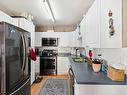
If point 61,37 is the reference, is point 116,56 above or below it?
below

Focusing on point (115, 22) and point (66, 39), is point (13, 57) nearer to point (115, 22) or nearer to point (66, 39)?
point (115, 22)

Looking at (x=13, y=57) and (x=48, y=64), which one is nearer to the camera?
(x=13, y=57)

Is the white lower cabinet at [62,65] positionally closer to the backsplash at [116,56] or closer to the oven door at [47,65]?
the oven door at [47,65]

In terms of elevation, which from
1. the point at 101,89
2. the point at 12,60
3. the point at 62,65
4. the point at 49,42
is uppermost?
the point at 49,42

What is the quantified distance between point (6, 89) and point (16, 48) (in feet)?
1.86

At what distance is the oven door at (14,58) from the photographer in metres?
1.79

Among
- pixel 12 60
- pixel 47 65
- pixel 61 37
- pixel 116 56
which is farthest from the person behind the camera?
pixel 61 37

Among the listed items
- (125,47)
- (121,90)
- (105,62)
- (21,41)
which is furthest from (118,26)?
(21,41)

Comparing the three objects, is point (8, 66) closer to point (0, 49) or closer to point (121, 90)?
point (0, 49)

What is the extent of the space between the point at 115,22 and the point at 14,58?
58.3 inches

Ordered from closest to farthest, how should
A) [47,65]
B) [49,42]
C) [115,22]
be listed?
1. [115,22]
2. [47,65]
3. [49,42]

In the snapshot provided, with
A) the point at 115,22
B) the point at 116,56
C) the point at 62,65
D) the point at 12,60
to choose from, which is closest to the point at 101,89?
the point at 116,56

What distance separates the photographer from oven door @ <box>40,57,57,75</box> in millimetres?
6141

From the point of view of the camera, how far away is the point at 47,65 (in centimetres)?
618
